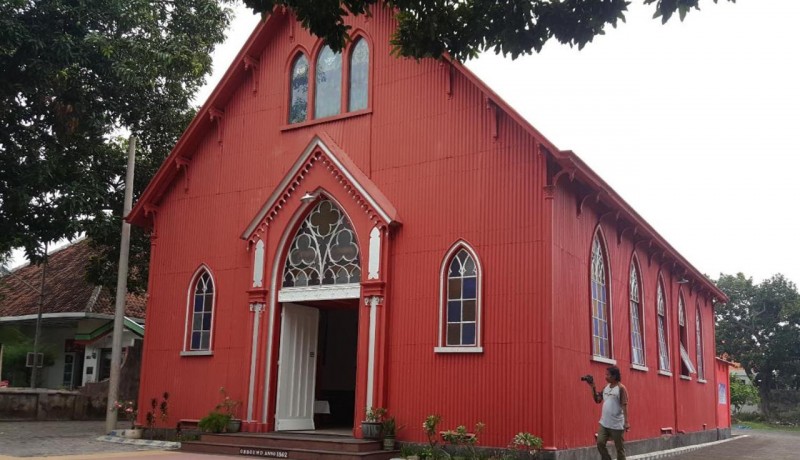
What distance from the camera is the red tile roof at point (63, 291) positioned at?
26.7 meters

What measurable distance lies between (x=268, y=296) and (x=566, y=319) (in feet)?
19.4

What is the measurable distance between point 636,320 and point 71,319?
18788mm

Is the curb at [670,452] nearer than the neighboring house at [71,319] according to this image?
Yes

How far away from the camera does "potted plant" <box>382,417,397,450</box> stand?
1307cm

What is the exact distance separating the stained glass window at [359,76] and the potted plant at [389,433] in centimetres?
617

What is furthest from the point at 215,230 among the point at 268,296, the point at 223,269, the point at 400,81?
the point at 400,81

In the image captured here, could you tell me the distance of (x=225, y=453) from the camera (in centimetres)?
1388

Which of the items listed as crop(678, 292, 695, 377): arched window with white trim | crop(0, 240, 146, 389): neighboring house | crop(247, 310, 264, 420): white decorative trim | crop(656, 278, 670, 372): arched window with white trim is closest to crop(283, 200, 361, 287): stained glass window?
crop(247, 310, 264, 420): white decorative trim

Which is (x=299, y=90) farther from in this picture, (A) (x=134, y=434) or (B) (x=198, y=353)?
(A) (x=134, y=434)

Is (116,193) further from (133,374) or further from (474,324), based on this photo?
(474,324)

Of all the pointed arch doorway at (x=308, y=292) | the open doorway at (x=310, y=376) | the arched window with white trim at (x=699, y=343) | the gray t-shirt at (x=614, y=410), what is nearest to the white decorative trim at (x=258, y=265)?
the pointed arch doorway at (x=308, y=292)

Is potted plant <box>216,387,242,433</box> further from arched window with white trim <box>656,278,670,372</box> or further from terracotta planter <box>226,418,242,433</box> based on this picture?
arched window with white trim <box>656,278,670,372</box>

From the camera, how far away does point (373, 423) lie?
13211mm

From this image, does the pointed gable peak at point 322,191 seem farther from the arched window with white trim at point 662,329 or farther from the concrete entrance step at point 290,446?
the arched window with white trim at point 662,329
